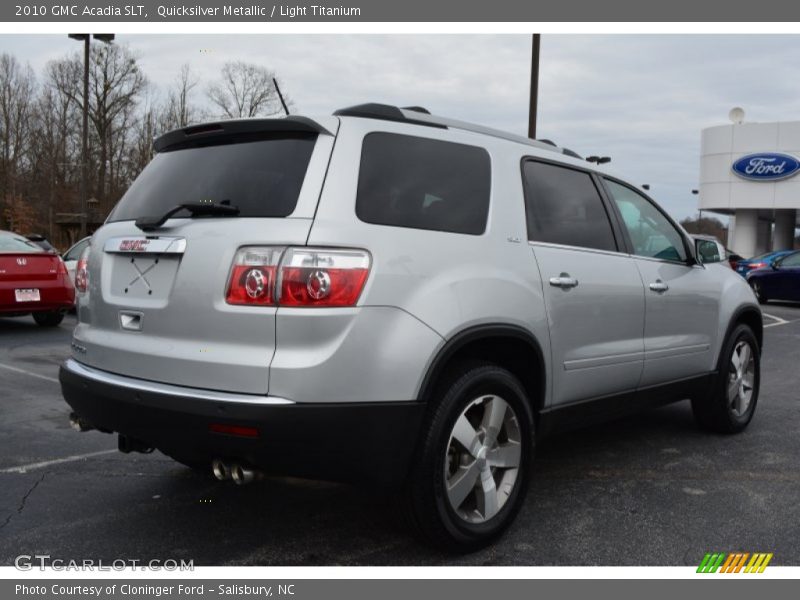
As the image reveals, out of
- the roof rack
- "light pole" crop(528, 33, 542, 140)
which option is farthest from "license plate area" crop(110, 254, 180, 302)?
"light pole" crop(528, 33, 542, 140)

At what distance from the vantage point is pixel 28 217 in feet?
138

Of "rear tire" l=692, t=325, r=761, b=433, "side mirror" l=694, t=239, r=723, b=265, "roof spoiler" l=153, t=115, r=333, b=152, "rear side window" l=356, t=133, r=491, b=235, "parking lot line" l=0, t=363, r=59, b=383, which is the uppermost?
"roof spoiler" l=153, t=115, r=333, b=152

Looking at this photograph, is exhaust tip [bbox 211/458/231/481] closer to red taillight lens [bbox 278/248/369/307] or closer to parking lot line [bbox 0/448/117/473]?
red taillight lens [bbox 278/248/369/307]

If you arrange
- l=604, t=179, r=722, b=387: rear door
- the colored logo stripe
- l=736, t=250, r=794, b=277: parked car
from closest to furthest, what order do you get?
the colored logo stripe, l=604, t=179, r=722, b=387: rear door, l=736, t=250, r=794, b=277: parked car

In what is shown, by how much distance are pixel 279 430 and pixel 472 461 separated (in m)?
0.94

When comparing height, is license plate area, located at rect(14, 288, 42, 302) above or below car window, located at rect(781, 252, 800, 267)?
below

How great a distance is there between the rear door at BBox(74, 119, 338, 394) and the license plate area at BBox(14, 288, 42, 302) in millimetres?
7643

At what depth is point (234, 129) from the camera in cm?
332

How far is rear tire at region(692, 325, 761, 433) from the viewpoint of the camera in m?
5.34

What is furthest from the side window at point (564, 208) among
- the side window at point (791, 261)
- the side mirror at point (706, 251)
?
→ the side window at point (791, 261)

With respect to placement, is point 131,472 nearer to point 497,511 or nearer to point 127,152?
point 497,511

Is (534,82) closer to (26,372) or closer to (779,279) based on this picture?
(779,279)

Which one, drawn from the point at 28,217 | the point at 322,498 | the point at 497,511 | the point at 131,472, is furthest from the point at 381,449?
the point at 28,217

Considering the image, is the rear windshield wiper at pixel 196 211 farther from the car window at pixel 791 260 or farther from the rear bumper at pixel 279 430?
the car window at pixel 791 260
